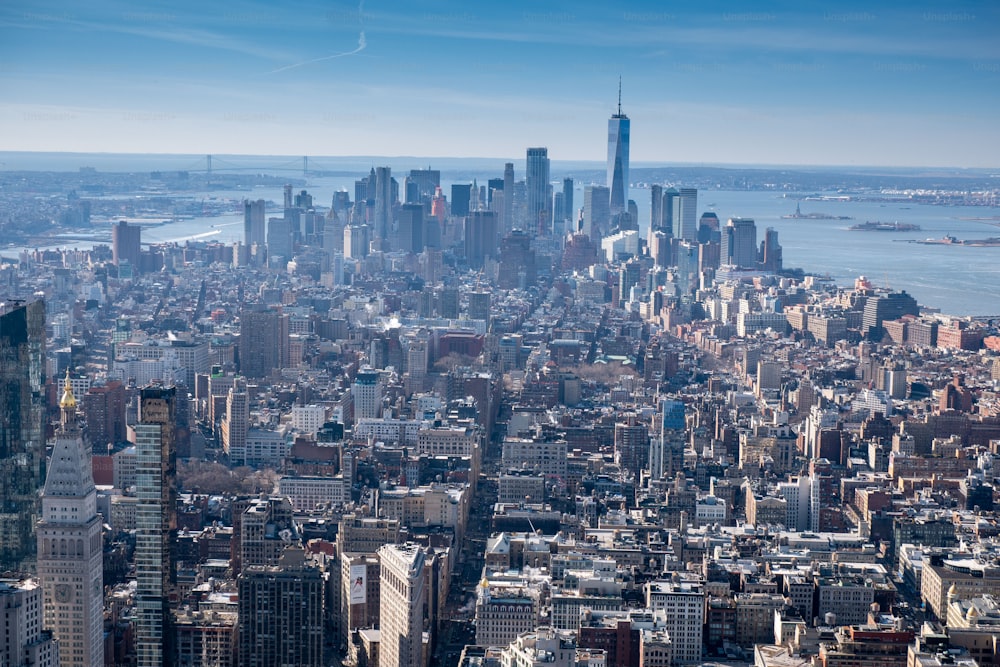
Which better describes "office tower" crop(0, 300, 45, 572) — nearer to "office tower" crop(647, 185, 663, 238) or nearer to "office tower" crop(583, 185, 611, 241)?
"office tower" crop(647, 185, 663, 238)

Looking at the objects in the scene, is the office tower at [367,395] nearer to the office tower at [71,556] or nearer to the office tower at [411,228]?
the office tower at [71,556]

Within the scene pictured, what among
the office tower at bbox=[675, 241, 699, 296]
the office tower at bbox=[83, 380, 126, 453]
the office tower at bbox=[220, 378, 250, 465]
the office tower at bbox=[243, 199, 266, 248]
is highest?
the office tower at bbox=[243, 199, 266, 248]

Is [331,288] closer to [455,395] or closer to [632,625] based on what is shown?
[455,395]

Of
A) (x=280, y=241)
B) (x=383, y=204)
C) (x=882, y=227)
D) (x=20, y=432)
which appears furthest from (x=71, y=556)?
(x=882, y=227)

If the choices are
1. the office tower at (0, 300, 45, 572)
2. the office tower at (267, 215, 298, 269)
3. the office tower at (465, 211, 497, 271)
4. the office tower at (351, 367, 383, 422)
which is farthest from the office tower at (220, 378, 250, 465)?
the office tower at (465, 211, 497, 271)

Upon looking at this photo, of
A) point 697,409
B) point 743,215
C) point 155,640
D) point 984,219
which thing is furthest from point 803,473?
point 743,215

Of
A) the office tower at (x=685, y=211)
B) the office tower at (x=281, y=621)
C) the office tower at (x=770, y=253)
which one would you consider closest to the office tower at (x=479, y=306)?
the office tower at (x=770, y=253)

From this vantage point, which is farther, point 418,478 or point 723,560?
point 418,478
